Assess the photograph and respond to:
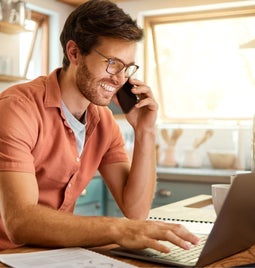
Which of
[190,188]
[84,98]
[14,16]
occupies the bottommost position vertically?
[190,188]

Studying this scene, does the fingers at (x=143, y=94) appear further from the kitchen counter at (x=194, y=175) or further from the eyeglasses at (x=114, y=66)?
the kitchen counter at (x=194, y=175)

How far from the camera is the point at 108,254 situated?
1.06 meters

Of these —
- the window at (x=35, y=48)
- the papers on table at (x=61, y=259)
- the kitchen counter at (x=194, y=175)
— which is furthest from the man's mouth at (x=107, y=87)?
the window at (x=35, y=48)

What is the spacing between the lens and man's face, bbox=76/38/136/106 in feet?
5.12

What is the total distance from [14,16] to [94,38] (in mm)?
2268

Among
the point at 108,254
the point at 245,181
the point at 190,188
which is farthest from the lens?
the point at 190,188

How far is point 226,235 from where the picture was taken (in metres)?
1.00

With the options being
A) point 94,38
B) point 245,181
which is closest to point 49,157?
point 94,38

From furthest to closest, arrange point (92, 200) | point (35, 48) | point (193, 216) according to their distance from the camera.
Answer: point (35, 48)
point (92, 200)
point (193, 216)

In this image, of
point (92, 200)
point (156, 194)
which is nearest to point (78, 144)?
point (156, 194)

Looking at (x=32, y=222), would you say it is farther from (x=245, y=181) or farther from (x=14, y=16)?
(x=14, y=16)

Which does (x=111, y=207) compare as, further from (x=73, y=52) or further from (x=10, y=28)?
(x=73, y=52)

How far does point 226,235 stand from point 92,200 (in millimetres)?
2841

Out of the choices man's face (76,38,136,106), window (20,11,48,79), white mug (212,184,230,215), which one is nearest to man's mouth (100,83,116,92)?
man's face (76,38,136,106)
